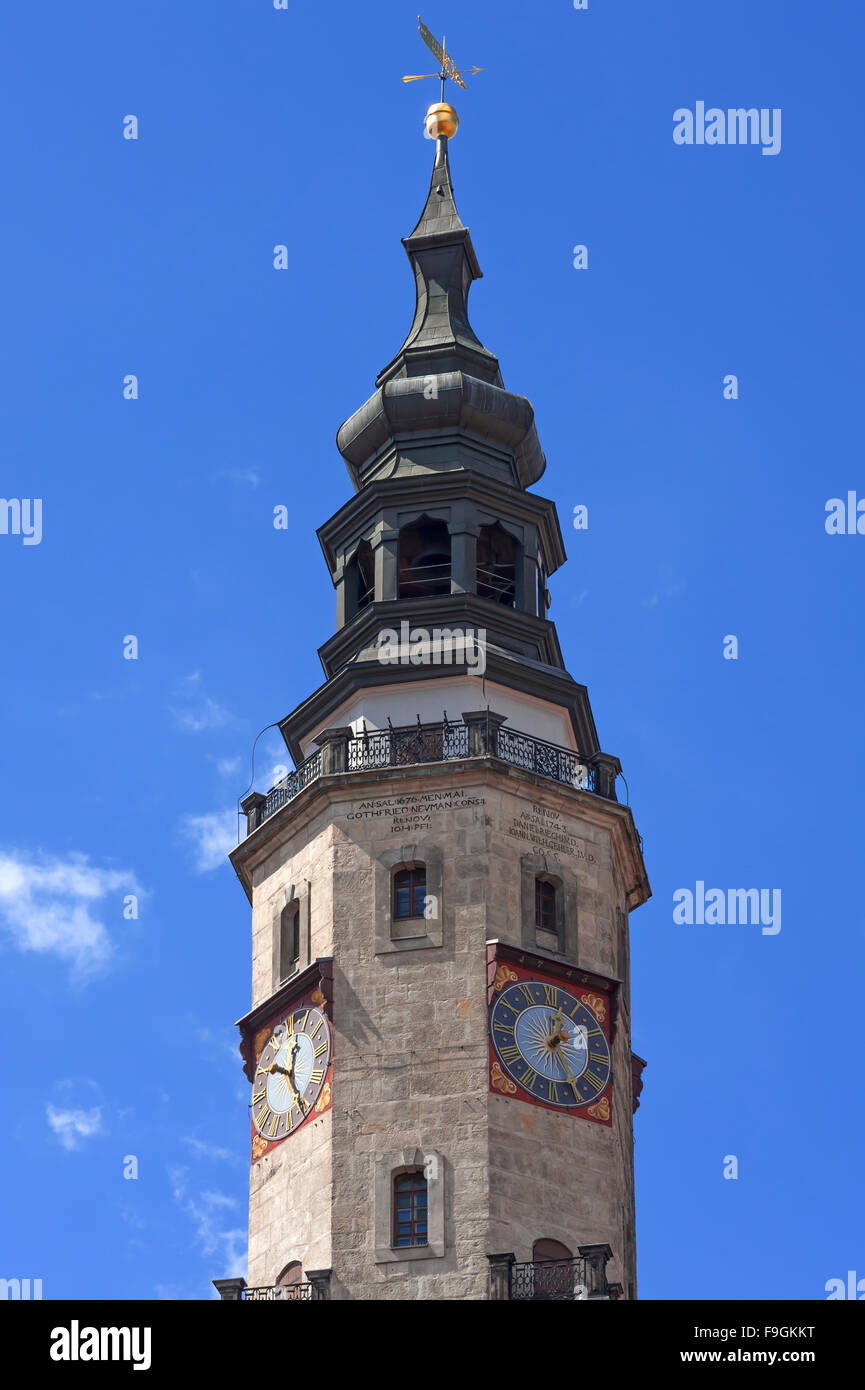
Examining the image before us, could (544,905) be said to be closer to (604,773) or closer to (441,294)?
(604,773)

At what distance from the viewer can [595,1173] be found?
6166 cm

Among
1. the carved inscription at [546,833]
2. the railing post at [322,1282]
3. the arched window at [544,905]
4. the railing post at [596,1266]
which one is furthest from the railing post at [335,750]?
the railing post at [596,1266]

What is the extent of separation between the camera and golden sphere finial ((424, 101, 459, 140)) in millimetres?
82062

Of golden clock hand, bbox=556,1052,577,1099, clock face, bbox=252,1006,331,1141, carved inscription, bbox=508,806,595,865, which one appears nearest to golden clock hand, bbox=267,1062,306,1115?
clock face, bbox=252,1006,331,1141

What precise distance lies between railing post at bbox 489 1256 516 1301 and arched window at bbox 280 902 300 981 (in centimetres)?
889

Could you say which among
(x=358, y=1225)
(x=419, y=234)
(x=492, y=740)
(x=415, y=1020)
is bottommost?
(x=358, y=1225)

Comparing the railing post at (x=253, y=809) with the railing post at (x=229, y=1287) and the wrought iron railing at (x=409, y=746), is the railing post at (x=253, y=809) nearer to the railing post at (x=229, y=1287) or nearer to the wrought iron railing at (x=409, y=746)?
the wrought iron railing at (x=409, y=746)

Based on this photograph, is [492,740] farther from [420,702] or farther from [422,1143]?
[422,1143]

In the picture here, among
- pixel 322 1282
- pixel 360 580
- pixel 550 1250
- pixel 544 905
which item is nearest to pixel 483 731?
pixel 544 905

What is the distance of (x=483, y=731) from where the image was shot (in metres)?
65.6

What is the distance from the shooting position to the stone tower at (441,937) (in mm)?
60281

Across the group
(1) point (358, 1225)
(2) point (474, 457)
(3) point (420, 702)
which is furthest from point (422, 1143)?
(2) point (474, 457)

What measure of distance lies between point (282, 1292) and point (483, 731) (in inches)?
487

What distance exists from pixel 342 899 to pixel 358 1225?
7.11 metres
